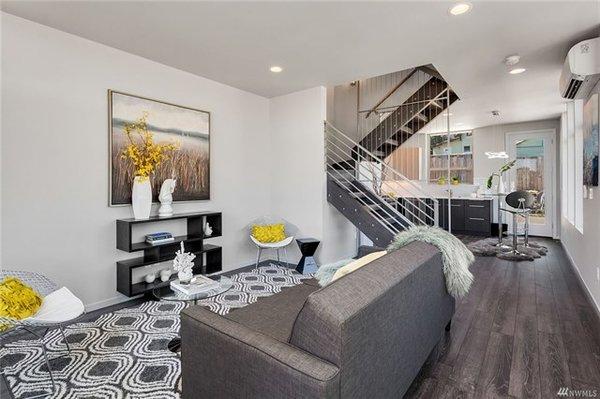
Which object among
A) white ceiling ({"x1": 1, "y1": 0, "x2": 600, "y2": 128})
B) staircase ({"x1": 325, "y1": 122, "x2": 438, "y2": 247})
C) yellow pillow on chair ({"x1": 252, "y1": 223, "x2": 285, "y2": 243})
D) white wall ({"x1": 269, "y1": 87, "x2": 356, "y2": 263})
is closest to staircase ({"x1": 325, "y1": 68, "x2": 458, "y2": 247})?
staircase ({"x1": 325, "y1": 122, "x2": 438, "y2": 247})

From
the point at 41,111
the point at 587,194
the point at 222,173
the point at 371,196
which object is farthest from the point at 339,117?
the point at 41,111

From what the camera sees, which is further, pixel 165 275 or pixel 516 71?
pixel 516 71

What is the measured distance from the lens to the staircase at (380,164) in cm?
406

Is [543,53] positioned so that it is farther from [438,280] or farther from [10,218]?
[10,218]

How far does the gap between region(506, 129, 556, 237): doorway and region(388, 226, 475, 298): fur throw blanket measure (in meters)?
5.19

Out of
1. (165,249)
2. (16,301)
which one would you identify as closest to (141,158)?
(165,249)

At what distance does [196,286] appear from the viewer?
2229 millimetres

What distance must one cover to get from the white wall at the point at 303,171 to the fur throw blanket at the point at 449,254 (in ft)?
7.60

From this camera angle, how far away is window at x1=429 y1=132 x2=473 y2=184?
7422mm

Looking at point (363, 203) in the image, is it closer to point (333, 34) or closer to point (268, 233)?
point (268, 233)

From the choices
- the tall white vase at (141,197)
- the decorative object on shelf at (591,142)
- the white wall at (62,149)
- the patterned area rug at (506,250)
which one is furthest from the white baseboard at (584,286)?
the white wall at (62,149)

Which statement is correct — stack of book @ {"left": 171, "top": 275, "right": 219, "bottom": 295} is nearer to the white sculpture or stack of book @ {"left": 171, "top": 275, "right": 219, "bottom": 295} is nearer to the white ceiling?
the white sculpture

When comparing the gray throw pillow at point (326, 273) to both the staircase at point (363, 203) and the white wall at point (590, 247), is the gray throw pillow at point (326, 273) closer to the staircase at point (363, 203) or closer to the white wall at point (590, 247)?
the staircase at point (363, 203)

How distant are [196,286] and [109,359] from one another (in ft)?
2.49
